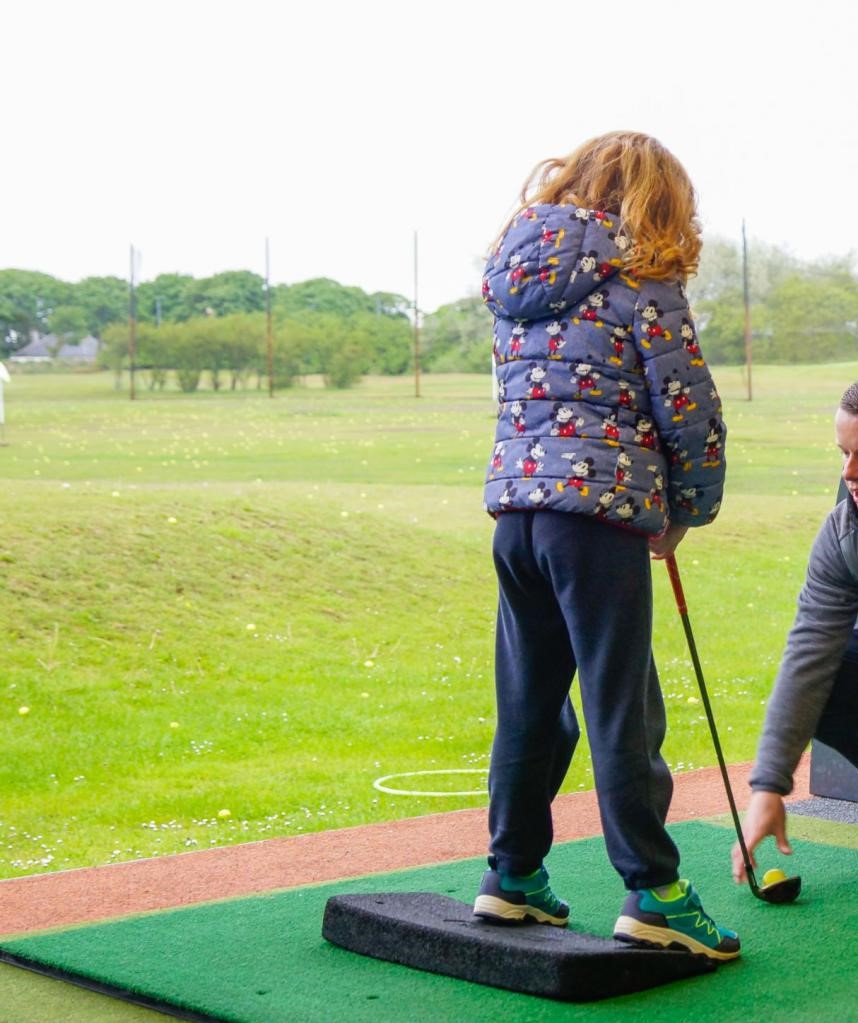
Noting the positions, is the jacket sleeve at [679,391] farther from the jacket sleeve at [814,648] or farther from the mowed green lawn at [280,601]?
the mowed green lawn at [280,601]

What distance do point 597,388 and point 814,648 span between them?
465 mm

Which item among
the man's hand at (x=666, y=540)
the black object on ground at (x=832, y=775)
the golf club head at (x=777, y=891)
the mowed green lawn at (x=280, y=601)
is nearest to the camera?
the man's hand at (x=666, y=540)

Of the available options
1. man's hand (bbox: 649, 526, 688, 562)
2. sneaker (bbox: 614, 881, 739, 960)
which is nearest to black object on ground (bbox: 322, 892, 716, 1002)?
sneaker (bbox: 614, 881, 739, 960)

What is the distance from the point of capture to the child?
2.01 metres

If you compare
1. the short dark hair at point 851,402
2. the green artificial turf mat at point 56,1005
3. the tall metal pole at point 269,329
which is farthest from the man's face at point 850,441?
the tall metal pole at point 269,329

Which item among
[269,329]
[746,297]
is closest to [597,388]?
[269,329]

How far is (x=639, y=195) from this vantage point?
2.06 metres

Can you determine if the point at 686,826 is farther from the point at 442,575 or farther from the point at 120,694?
the point at 442,575

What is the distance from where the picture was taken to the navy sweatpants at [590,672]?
201 cm

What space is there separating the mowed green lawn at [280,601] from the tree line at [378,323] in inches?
5.2

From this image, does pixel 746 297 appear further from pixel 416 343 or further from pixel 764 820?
pixel 764 820

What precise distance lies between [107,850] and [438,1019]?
2.04 m

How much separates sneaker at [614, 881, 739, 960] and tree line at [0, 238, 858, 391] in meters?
5.37

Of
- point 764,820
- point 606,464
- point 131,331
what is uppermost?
point 131,331
